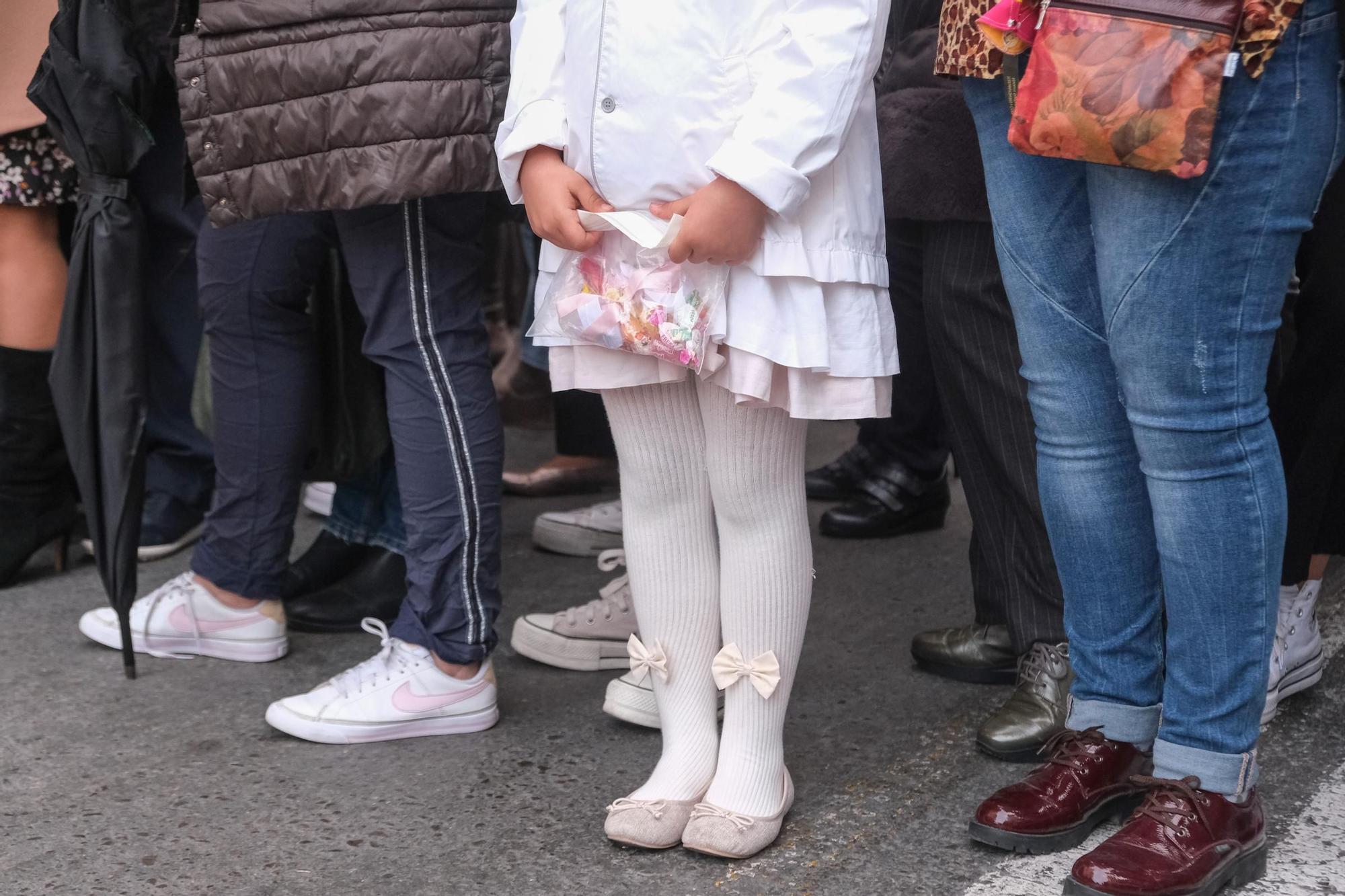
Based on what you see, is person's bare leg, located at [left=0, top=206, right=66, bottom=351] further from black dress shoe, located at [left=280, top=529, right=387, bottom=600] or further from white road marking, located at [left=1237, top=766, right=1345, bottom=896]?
white road marking, located at [left=1237, top=766, right=1345, bottom=896]

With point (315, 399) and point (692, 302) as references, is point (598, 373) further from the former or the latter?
point (315, 399)

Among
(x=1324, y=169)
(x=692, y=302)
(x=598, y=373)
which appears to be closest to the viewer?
(x=1324, y=169)

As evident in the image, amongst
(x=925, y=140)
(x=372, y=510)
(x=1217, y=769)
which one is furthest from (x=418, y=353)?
(x=1217, y=769)

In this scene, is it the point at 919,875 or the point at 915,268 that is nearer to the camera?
the point at 919,875

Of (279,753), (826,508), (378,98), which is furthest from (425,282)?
(826,508)

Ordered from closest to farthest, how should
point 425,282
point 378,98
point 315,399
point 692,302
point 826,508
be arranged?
→ point 692,302 < point 378,98 < point 425,282 < point 315,399 < point 826,508

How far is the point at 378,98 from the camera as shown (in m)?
2.01

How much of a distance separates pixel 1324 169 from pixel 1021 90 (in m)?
0.35

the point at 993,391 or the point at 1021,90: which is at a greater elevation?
the point at 1021,90

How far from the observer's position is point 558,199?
1.77 meters

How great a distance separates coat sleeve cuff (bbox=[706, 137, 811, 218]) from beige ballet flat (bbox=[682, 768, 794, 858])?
2.72 ft

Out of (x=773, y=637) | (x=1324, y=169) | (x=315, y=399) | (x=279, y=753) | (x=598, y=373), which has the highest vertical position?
(x=1324, y=169)

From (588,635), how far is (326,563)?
684mm

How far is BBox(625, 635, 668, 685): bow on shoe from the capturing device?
1958 millimetres
